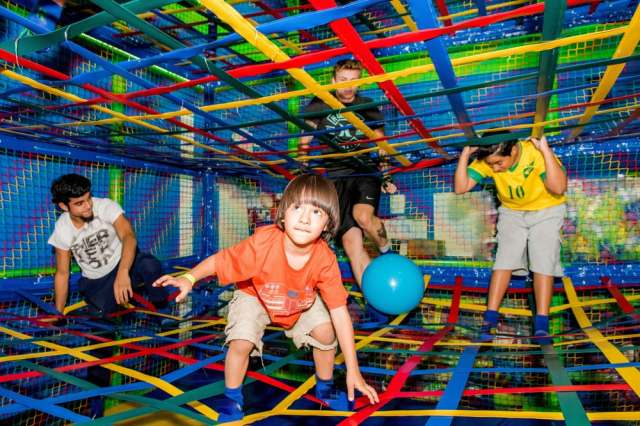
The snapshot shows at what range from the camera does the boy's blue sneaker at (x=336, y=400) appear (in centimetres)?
145

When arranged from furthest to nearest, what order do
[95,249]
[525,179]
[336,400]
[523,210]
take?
[95,249] → [523,210] → [525,179] → [336,400]

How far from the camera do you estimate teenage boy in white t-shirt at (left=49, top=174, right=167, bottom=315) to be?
2.64 metres

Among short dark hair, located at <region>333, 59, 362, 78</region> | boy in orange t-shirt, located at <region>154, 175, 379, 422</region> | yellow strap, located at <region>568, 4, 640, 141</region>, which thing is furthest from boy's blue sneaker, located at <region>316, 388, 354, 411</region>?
short dark hair, located at <region>333, 59, 362, 78</region>

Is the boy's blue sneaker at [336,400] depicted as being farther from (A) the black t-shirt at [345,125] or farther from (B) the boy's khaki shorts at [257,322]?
(A) the black t-shirt at [345,125]

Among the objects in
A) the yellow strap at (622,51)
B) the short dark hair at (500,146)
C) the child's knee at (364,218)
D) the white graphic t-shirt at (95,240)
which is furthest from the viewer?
the child's knee at (364,218)

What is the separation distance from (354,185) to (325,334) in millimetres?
1688

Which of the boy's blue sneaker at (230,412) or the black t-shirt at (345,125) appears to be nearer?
the boy's blue sneaker at (230,412)

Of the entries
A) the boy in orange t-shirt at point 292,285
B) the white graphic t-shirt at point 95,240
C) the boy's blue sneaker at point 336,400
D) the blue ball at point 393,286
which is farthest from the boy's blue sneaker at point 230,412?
the white graphic t-shirt at point 95,240

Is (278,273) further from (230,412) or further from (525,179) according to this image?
(525,179)

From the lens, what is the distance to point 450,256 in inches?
172

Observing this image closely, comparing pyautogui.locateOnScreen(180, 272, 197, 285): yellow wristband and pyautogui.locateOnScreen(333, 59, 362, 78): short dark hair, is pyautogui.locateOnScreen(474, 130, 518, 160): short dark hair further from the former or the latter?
pyautogui.locateOnScreen(180, 272, 197, 285): yellow wristband

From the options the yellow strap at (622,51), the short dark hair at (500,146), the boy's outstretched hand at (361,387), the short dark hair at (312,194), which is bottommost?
the boy's outstretched hand at (361,387)

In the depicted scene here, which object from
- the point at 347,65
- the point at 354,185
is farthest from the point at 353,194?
the point at 347,65

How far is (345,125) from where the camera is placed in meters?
2.66
